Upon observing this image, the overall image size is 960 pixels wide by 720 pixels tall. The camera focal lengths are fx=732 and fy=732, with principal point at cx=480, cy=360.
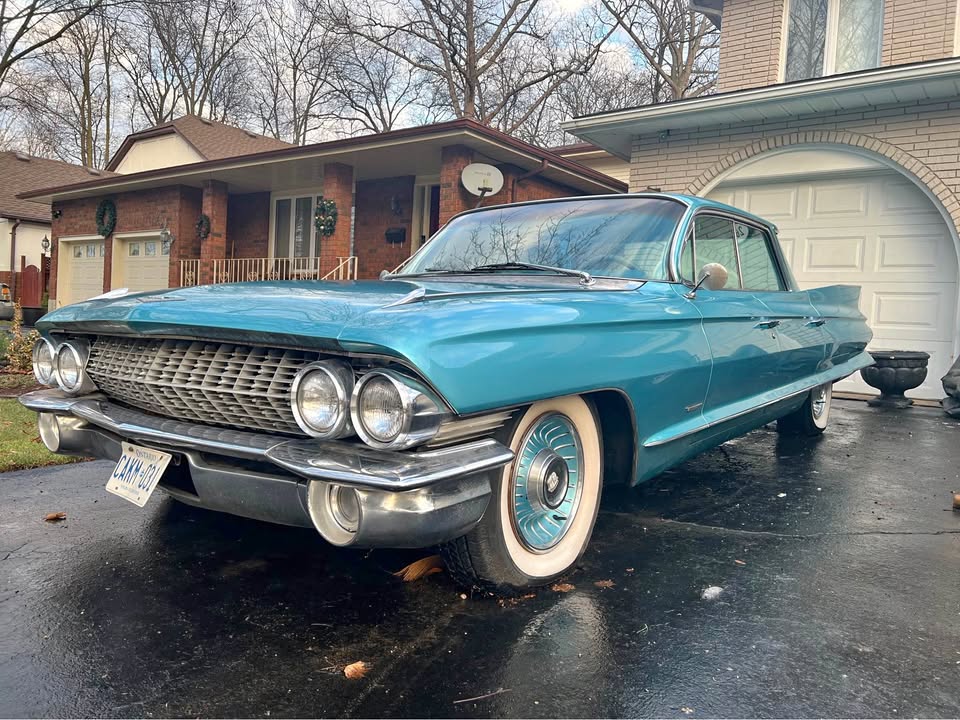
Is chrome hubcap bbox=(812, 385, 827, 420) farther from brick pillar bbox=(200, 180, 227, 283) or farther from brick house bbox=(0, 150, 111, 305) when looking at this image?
brick house bbox=(0, 150, 111, 305)

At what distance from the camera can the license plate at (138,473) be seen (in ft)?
8.05

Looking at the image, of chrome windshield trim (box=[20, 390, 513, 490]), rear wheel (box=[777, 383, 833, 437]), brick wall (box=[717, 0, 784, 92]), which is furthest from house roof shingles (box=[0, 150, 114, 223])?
chrome windshield trim (box=[20, 390, 513, 490])

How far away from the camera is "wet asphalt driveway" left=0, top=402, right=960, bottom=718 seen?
193 cm

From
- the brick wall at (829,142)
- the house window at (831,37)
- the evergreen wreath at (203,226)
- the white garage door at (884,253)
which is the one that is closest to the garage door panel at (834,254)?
the white garage door at (884,253)

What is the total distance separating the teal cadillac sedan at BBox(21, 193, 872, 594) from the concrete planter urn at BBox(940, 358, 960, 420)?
4443mm

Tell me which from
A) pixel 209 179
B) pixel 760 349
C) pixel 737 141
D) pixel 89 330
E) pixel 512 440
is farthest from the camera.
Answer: pixel 209 179

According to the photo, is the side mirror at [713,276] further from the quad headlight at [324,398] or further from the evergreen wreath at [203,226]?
the evergreen wreath at [203,226]

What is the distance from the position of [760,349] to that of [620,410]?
1315 millimetres

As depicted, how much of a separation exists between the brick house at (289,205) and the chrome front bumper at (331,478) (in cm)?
899

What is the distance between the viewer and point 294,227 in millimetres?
15938

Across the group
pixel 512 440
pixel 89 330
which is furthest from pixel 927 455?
pixel 89 330

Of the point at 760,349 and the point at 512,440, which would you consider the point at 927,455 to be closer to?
the point at 760,349

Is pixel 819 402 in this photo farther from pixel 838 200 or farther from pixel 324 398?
pixel 324 398

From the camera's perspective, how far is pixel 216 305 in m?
2.40
